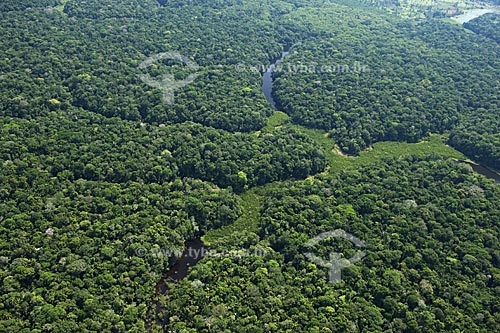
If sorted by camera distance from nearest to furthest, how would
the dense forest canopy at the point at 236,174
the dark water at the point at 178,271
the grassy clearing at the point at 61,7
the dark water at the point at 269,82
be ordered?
the dense forest canopy at the point at 236,174, the dark water at the point at 178,271, the dark water at the point at 269,82, the grassy clearing at the point at 61,7

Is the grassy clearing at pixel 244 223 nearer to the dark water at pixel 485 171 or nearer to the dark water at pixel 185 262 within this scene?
the dark water at pixel 185 262

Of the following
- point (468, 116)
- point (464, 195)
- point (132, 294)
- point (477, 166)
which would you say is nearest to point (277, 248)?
point (132, 294)

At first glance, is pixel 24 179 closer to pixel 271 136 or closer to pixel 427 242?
pixel 271 136

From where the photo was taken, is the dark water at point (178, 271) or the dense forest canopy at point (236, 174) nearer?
the dense forest canopy at point (236, 174)

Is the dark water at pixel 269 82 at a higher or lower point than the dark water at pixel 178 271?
higher

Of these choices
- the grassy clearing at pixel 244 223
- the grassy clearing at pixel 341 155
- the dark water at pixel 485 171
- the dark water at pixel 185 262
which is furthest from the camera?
the dark water at pixel 485 171

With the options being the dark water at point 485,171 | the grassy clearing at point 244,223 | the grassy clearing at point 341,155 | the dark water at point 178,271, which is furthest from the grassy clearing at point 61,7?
the dark water at point 485,171

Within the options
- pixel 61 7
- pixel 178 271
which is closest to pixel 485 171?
pixel 178 271

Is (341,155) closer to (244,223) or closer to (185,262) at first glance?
(244,223)
